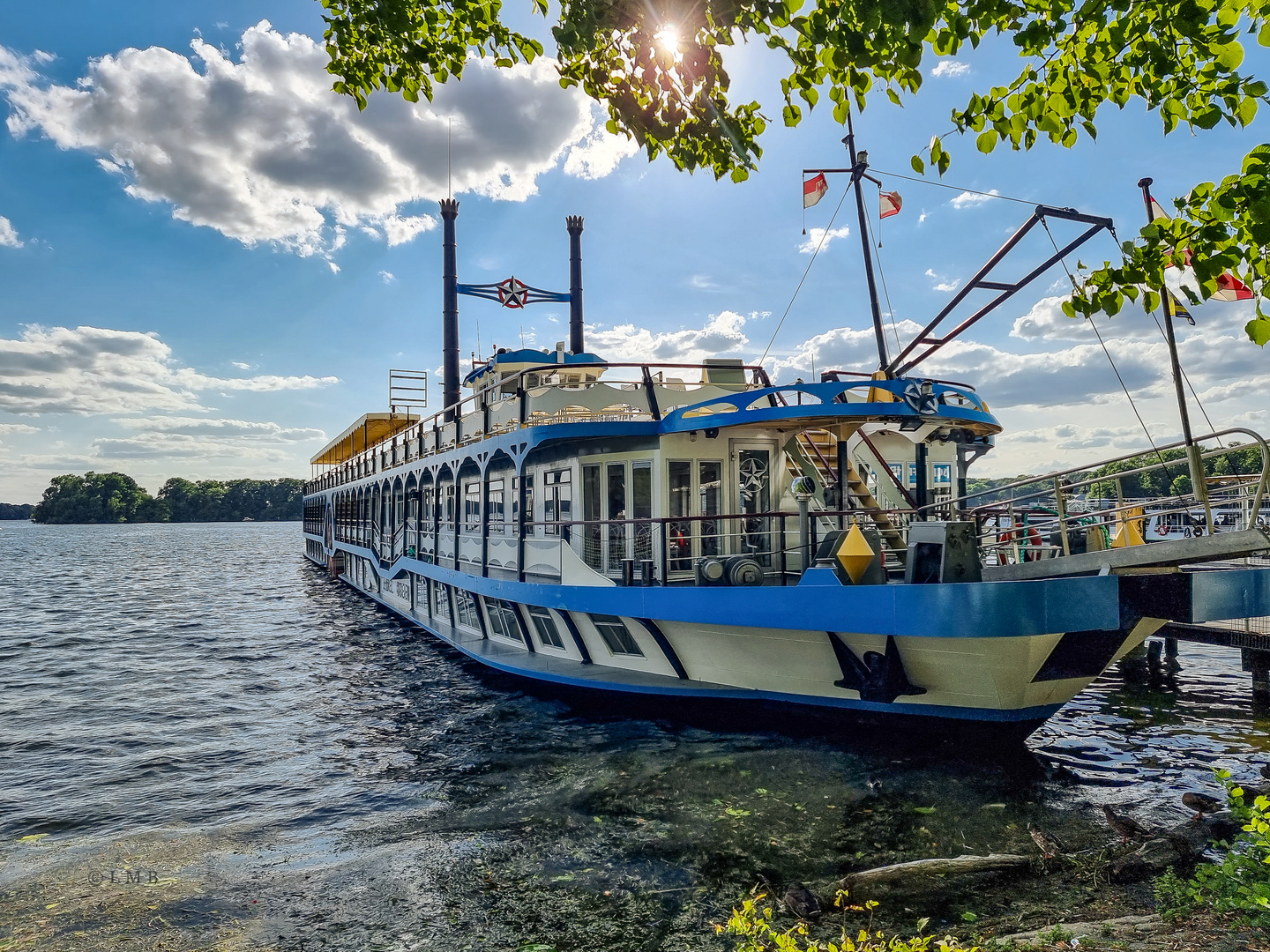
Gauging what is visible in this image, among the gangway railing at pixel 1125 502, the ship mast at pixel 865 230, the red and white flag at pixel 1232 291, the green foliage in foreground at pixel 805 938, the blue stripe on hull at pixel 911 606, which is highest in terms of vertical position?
the ship mast at pixel 865 230

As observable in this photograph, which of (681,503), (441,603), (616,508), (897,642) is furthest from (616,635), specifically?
(441,603)

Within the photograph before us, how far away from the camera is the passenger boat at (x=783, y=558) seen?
795cm

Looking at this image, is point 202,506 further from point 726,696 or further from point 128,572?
point 726,696

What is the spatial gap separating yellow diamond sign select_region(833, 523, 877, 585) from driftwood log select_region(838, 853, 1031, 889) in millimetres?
3173

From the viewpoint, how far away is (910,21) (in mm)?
3199

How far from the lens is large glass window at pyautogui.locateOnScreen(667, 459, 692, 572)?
1178cm

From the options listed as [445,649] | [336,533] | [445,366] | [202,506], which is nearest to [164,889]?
[445,649]

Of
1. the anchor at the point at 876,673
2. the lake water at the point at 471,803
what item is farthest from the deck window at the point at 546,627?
the anchor at the point at 876,673

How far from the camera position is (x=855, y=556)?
28.5ft

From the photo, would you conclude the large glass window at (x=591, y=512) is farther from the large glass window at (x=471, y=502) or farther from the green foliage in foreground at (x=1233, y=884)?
the green foliage in foreground at (x=1233, y=884)

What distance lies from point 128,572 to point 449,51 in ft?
182

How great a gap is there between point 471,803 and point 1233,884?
23.6 feet

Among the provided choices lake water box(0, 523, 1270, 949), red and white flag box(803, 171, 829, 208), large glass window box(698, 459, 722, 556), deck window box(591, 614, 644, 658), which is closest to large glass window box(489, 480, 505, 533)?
lake water box(0, 523, 1270, 949)

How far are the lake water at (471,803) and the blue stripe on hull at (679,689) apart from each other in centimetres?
56
